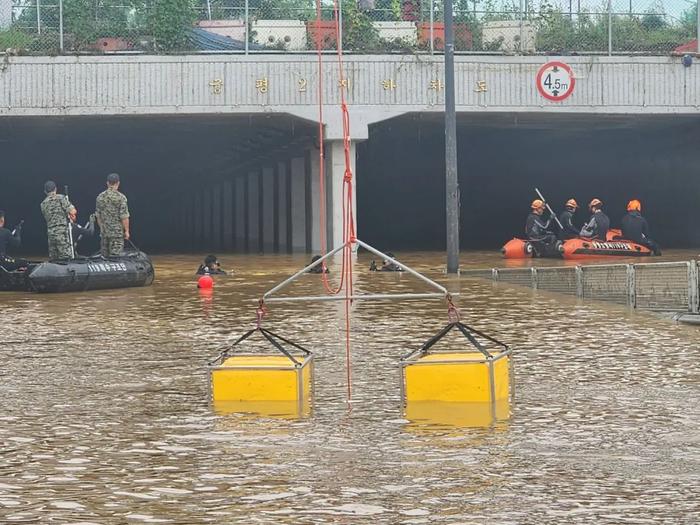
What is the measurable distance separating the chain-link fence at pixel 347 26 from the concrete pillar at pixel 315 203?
4201mm

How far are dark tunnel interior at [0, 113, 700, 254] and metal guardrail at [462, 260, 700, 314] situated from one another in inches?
610

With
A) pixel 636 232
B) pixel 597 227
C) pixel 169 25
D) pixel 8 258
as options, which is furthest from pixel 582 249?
pixel 8 258

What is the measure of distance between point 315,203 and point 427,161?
14.9 meters

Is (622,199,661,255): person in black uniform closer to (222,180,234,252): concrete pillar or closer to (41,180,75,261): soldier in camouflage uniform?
(41,180,75,261): soldier in camouflage uniform

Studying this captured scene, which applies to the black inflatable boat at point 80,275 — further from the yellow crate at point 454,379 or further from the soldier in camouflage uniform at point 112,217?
the yellow crate at point 454,379

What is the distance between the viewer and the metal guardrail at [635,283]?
1912cm

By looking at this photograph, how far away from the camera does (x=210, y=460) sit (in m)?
9.69

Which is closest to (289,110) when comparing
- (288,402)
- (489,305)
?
(489,305)

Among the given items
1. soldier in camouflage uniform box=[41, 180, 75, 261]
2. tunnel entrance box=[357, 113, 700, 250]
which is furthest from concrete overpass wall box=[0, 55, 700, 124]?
soldier in camouflage uniform box=[41, 180, 75, 261]

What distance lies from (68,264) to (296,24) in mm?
15065

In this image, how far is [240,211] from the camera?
6481 centimetres

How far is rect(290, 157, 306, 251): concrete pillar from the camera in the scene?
45.5 m

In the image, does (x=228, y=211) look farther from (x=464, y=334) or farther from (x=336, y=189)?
(x=464, y=334)

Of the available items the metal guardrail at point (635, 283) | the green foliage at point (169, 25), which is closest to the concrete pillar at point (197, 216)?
the green foliage at point (169, 25)
